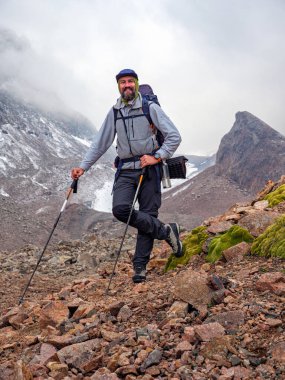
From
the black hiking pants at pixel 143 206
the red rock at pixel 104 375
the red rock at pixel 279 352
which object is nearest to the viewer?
the red rock at pixel 279 352

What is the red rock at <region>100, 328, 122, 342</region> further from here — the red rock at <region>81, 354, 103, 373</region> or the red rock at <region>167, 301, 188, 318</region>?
the red rock at <region>167, 301, 188, 318</region>

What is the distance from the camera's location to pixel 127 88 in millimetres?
7281

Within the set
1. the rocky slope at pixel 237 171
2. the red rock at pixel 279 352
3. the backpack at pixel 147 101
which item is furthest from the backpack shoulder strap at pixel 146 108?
Result: the rocky slope at pixel 237 171

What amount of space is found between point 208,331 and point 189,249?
472 centimetres

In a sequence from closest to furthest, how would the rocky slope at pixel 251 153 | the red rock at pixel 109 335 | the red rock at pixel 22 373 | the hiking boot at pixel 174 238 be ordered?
the red rock at pixel 22 373 < the red rock at pixel 109 335 < the hiking boot at pixel 174 238 < the rocky slope at pixel 251 153

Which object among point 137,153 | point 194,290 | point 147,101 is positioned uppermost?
point 147,101

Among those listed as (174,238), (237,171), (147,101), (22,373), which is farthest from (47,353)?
(237,171)

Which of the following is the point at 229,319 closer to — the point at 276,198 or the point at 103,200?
the point at 276,198

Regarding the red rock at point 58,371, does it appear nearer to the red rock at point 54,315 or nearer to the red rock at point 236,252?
the red rock at point 54,315

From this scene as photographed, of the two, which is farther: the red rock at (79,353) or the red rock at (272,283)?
the red rock at (272,283)

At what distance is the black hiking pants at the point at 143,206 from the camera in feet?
24.4

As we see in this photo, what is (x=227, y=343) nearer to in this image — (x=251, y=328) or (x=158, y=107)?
(x=251, y=328)

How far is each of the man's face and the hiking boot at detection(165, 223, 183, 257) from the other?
8.21ft

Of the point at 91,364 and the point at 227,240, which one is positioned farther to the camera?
the point at 227,240
